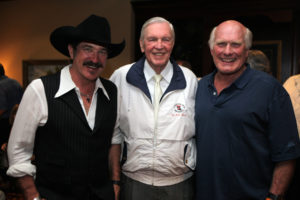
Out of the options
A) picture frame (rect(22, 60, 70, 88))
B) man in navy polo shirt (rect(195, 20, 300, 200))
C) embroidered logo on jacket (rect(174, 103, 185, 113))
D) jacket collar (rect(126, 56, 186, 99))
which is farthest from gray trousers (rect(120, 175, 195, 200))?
picture frame (rect(22, 60, 70, 88))

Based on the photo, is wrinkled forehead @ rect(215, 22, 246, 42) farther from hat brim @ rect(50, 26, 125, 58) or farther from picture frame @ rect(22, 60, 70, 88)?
picture frame @ rect(22, 60, 70, 88)

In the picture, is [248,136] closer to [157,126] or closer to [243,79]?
[243,79]

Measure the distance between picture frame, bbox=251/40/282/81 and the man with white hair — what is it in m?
2.51

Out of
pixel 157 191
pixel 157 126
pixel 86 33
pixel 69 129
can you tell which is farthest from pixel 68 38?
pixel 157 191

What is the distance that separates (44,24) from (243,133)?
4.84 metres

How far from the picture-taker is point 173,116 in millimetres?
1821

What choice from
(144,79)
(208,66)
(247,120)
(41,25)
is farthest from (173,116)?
(41,25)

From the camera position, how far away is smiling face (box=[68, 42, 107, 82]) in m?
1.64

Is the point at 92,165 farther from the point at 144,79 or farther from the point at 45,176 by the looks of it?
the point at 144,79

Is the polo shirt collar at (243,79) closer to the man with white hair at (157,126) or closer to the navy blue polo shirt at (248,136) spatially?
the navy blue polo shirt at (248,136)

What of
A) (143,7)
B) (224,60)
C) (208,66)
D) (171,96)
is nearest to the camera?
(224,60)

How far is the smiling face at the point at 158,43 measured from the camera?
1925 millimetres

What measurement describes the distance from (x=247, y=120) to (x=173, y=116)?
19.1 inches

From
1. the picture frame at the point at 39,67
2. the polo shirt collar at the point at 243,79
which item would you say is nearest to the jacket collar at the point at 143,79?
the polo shirt collar at the point at 243,79
